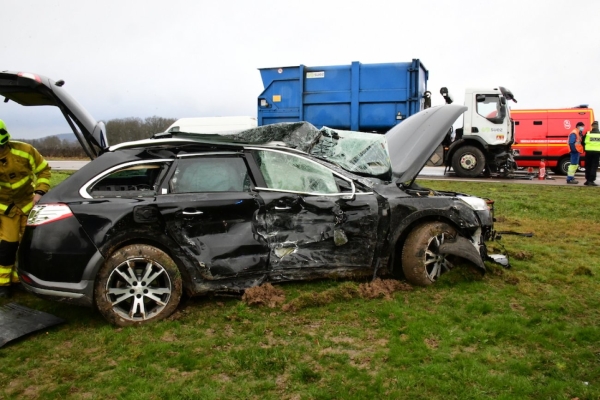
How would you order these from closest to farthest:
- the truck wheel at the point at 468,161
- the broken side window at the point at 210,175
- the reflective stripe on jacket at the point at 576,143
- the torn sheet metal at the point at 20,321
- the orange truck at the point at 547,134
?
the torn sheet metal at the point at 20,321 → the broken side window at the point at 210,175 → the reflective stripe on jacket at the point at 576,143 → the truck wheel at the point at 468,161 → the orange truck at the point at 547,134

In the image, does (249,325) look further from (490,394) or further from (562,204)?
(562,204)

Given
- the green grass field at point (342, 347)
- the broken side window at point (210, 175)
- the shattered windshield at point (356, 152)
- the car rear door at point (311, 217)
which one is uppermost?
the shattered windshield at point (356, 152)

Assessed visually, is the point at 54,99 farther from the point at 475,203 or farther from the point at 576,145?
the point at 576,145

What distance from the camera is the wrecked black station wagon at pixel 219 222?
368 centimetres

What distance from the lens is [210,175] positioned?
419 cm

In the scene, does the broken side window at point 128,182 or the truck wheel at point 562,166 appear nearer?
the broken side window at point 128,182

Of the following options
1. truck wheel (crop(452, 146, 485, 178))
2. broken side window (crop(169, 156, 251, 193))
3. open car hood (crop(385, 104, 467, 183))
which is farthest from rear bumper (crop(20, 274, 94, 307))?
truck wheel (crop(452, 146, 485, 178))

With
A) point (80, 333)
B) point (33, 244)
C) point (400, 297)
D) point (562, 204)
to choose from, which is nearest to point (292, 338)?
point (400, 297)

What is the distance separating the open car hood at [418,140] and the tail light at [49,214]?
307cm

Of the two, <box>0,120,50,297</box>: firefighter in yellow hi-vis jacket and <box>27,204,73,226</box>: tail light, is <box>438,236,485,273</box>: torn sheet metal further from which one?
<box>0,120,50,297</box>: firefighter in yellow hi-vis jacket

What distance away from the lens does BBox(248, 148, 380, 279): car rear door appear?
166 inches

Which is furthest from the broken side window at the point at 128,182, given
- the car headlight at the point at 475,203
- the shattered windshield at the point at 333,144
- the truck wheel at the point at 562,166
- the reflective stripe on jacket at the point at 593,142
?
the truck wheel at the point at 562,166

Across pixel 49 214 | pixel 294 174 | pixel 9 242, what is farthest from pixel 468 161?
pixel 49 214

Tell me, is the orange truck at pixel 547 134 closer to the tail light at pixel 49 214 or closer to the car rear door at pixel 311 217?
the car rear door at pixel 311 217
